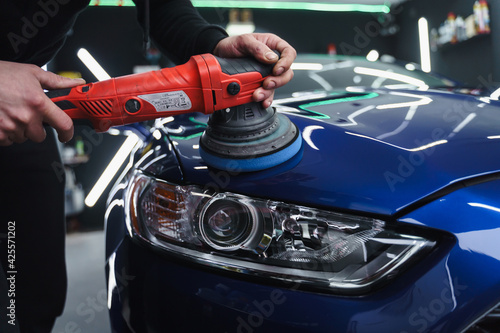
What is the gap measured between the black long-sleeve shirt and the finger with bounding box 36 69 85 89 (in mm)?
292

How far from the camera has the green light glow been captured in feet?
Answer: 21.0

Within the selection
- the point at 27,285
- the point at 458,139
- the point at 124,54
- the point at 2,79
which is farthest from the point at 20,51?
the point at 124,54

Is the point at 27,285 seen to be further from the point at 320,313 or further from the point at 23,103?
the point at 320,313

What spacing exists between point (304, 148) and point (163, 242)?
1.05ft

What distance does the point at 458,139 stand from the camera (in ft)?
2.41

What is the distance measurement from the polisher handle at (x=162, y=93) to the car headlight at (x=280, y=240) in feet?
0.52

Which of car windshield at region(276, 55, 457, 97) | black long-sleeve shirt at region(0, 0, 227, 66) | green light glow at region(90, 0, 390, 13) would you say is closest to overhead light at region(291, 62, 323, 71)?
car windshield at region(276, 55, 457, 97)

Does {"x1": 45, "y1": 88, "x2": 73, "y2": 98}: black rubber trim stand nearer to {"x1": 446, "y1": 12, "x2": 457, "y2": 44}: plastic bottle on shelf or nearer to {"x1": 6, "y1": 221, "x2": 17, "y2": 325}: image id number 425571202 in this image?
{"x1": 6, "y1": 221, "x2": 17, "y2": 325}: image id number 425571202

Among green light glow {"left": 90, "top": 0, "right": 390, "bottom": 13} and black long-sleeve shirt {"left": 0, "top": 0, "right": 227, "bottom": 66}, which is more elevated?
green light glow {"left": 90, "top": 0, "right": 390, "bottom": 13}

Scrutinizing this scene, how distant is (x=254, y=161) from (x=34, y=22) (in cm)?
69

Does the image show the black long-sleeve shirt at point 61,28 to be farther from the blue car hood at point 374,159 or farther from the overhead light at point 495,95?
the overhead light at point 495,95

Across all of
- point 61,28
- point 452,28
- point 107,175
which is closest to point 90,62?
point 107,175

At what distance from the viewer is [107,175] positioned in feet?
18.4

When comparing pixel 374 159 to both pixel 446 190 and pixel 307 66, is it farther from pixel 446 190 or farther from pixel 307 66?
pixel 307 66
